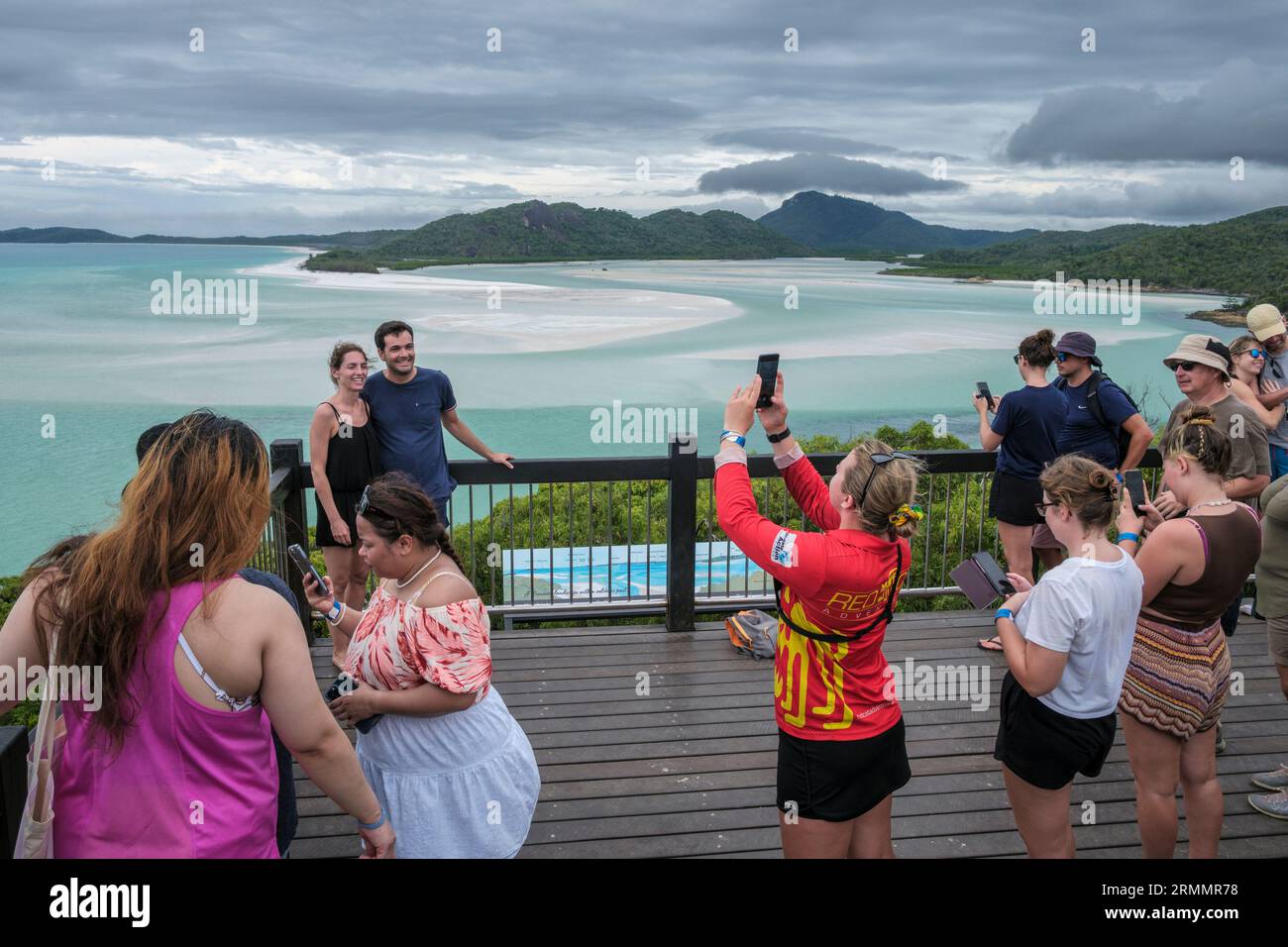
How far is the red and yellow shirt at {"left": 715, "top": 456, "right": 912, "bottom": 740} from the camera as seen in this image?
8.46ft

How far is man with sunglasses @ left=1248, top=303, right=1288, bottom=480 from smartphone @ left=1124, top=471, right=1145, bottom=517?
107 inches

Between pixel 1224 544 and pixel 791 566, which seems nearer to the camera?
pixel 791 566

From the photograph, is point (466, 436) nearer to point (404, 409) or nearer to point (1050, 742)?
point (404, 409)

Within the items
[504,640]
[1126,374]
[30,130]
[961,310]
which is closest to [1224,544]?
[504,640]

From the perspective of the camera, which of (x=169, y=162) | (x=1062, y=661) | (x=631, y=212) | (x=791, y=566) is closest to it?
(x=791, y=566)

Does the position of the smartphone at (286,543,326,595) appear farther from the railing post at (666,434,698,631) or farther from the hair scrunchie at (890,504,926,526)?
the railing post at (666,434,698,631)

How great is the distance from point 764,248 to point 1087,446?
75.2 metres

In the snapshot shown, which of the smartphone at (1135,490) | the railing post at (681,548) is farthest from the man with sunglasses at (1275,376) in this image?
the railing post at (681,548)

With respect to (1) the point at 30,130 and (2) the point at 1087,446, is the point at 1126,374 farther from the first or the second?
(1) the point at 30,130

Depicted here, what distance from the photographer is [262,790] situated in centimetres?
210

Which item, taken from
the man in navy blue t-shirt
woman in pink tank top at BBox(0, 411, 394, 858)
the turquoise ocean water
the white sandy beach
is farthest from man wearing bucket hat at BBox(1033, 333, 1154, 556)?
the white sandy beach
